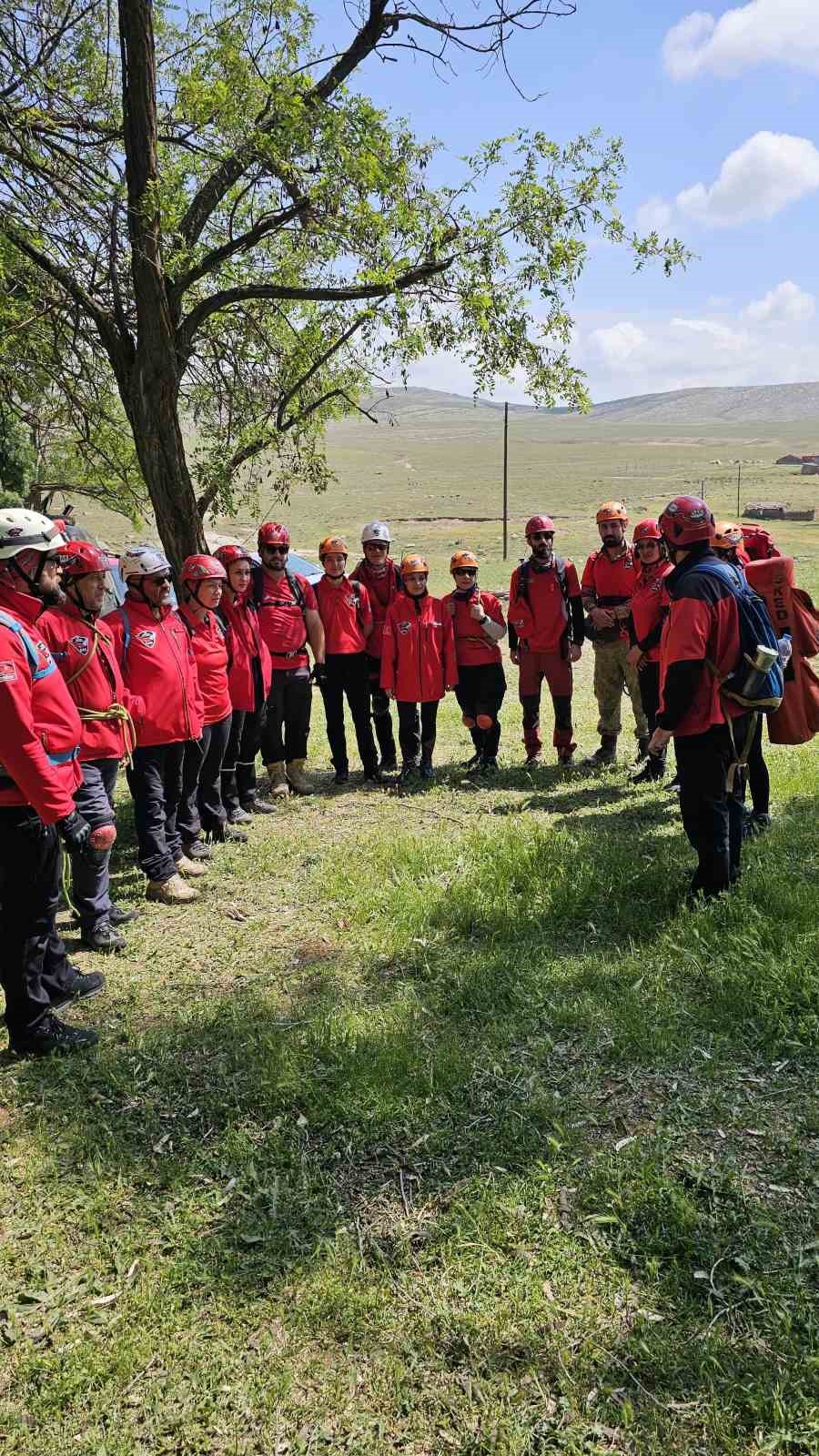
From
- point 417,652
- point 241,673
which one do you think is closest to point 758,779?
point 417,652

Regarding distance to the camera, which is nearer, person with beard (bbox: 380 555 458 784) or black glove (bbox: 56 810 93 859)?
black glove (bbox: 56 810 93 859)

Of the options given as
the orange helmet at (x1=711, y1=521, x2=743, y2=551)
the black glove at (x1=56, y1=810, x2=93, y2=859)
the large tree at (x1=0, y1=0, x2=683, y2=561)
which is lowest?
the black glove at (x1=56, y1=810, x2=93, y2=859)

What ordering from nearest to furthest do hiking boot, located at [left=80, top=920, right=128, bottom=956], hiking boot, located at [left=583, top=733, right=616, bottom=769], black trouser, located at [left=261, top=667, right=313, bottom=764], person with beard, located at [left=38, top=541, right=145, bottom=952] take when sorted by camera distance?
person with beard, located at [left=38, top=541, right=145, bottom=952] → hiking boot, located at [left=80, top=920, right=128, bottom=956] → black trouser, located at [left=261, top=667, right=313, bottom=764] → hiking boot, located at [left=583, top=733, right=616, bottom=769]

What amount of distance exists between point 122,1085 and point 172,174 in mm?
7855

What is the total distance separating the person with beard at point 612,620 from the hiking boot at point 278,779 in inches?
121

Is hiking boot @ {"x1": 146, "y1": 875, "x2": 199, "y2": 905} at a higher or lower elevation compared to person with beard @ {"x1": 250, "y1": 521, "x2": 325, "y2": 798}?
lower

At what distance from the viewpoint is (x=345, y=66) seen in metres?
8.02

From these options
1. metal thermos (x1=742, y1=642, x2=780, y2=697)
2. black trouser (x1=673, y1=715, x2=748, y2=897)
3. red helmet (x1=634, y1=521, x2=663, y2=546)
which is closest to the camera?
metal thermos (x1=742, y1=642, x2=780, y2=697)

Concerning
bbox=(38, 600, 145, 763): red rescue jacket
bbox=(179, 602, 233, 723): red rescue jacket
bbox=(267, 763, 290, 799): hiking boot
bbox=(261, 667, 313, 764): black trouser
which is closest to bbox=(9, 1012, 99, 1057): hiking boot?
bbox=(38, 600, 145, 763): red rescue jacket

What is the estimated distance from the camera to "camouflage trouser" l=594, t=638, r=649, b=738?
8.90 m

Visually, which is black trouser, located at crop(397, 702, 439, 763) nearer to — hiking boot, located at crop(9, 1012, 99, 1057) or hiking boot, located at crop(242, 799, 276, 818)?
hiking boot, located at crop(242, 799, 276, 818)

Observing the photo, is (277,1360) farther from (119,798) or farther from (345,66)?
(345,66)

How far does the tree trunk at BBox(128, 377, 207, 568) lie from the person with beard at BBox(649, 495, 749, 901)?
14.8 feet

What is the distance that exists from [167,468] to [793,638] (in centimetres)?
531
